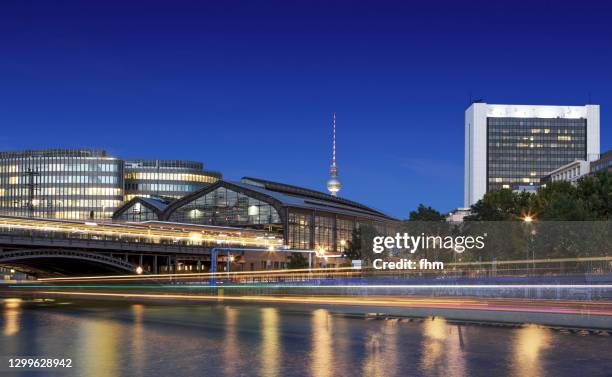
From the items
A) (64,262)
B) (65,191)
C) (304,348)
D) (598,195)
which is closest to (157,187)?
(65,191)

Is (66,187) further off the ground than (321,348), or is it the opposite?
(66,187)

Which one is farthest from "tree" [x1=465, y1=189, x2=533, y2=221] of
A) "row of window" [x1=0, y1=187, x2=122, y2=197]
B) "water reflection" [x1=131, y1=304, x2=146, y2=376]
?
"row of window" [x1=0, y1=187, x2=122, y2=197]

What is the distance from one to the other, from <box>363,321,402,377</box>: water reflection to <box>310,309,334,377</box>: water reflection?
93 centimetres

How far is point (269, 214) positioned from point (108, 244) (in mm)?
47974

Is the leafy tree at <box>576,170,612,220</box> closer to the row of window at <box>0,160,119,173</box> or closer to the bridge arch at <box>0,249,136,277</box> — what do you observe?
the bridge arch at <box>0,249,136,277</box>

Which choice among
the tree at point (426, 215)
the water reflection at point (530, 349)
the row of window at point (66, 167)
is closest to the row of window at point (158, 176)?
the row of window at point (66, 167)

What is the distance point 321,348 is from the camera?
2100cm

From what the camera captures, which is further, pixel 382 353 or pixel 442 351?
pixel 442 351

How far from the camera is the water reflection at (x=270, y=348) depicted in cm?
1673

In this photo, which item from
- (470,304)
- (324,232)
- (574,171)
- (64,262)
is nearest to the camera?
(470,304)

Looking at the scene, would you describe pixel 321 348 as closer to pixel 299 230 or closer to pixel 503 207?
pixel 503 207

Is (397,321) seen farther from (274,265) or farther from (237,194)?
(237,194)

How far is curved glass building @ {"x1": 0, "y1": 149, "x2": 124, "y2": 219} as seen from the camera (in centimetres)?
18250

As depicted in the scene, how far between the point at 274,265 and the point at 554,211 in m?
57.8
